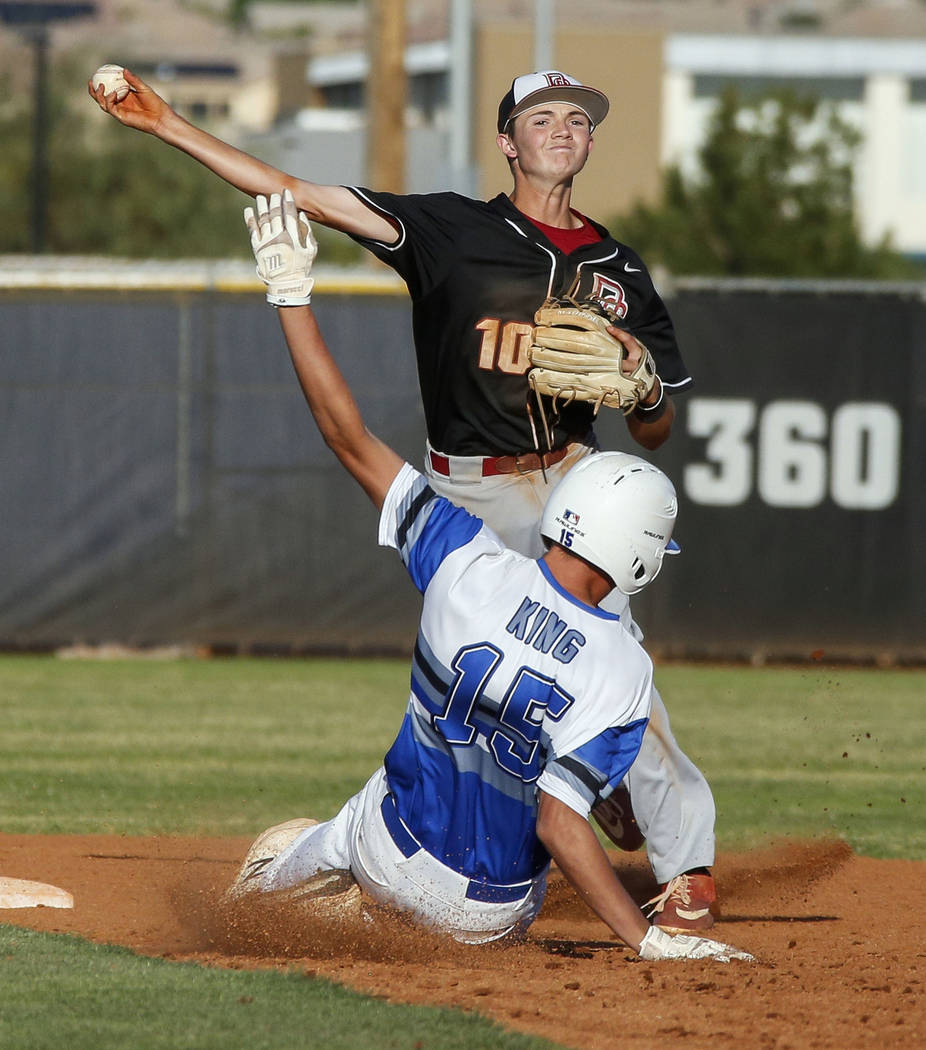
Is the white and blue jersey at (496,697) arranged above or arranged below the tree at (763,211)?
below

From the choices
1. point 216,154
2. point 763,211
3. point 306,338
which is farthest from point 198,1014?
point 763,211

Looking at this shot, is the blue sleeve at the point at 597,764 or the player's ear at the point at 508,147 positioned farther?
the player's ear at the point at 508,147

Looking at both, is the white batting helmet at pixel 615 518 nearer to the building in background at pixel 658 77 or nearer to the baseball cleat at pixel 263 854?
the baseball cleat at pixel 263 854

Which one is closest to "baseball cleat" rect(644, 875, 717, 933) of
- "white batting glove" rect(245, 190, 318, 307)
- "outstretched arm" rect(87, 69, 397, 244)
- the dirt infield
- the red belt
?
the dirt infield

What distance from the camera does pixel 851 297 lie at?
11797 millimetres

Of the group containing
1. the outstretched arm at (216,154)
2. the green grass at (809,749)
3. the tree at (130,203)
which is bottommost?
the green grass at (809,749)

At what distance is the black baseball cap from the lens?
492 cm

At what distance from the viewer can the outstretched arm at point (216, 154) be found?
4.56m

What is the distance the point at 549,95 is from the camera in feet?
16.1

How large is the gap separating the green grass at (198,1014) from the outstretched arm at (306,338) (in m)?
1.21

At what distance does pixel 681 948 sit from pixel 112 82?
8.61 feet

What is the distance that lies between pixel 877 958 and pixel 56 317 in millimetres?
8225

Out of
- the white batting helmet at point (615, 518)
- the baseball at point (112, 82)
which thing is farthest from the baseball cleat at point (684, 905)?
the baseball at point (112, 82)

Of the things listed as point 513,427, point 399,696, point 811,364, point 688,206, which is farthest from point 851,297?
point 688,206
